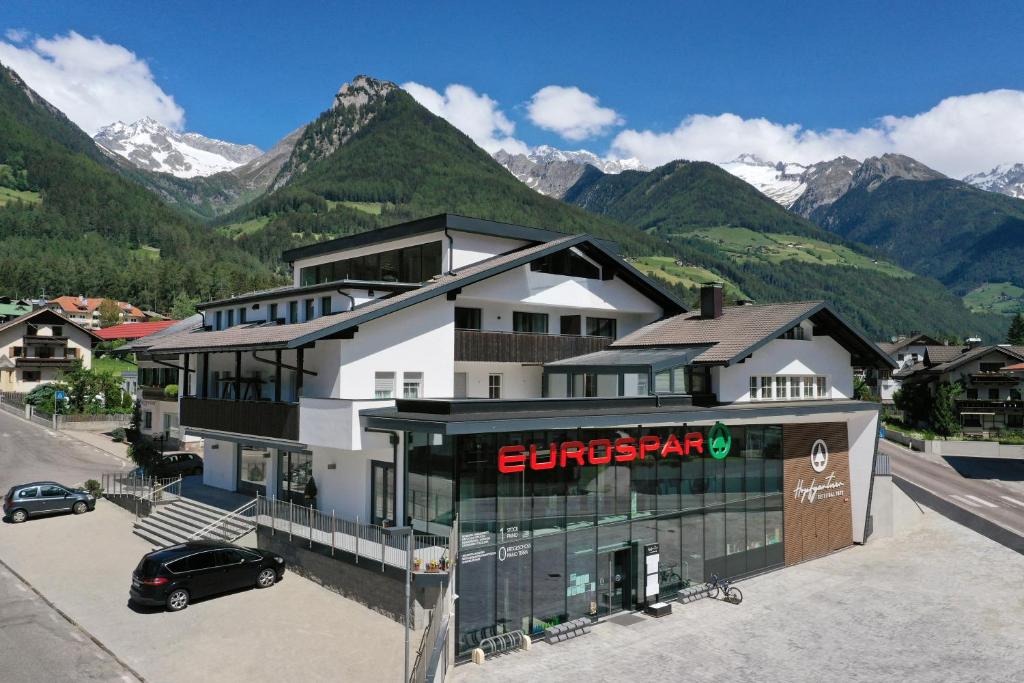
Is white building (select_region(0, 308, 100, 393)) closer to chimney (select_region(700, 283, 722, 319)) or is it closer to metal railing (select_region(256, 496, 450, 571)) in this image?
metal railing (select_region(256, 496, 450, 571))

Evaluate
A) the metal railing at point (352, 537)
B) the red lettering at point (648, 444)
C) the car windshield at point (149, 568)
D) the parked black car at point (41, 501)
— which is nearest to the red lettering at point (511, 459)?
the metal railing at point (352, 537)

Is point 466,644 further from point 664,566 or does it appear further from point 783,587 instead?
point 783,587

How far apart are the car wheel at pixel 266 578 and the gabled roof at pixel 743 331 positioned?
56.6ft

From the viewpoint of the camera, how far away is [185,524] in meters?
29.5

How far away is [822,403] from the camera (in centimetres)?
3234

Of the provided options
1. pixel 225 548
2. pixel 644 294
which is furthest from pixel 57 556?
pixel 644 294

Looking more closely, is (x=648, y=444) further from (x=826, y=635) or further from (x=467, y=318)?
(x=467, y=318)

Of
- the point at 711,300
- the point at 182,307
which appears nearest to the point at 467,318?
the point at 711,300

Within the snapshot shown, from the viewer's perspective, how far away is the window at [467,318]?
101 feet

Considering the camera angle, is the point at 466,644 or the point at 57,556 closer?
the point at 466,644

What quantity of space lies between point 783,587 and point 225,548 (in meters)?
20.5

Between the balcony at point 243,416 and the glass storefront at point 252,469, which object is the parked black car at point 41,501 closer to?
the balcony at point 243,416

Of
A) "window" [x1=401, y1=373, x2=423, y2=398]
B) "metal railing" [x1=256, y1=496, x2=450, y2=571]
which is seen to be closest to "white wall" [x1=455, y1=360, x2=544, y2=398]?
"window" [x1=401, y1=373, x2=423, y2=398]

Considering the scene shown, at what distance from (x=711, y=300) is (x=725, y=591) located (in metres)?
12.9
